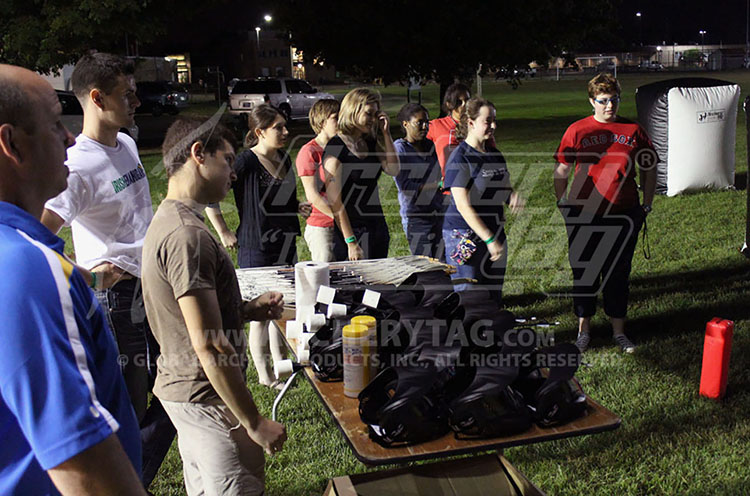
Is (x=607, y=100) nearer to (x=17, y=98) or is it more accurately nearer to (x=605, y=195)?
(x=605, y=195)

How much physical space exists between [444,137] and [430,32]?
55.7 ft

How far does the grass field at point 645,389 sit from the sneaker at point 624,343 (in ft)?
0.22

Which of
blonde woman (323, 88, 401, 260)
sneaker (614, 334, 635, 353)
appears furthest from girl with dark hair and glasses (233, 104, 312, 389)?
sneaker (614, 334, 635, 353)

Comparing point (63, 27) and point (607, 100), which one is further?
point (63, 27)

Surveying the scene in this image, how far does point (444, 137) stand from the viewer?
7.04 metres

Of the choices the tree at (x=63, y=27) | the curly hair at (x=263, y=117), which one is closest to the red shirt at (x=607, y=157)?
the curly hair at (x=263, y=117)

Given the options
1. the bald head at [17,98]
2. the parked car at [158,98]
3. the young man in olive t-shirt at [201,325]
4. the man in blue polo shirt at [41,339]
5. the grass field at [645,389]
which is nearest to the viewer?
the man in blue polo shirt at [41,339]

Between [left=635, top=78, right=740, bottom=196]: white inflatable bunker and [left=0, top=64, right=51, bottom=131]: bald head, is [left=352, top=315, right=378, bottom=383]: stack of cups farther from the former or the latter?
[left=635, top=78, right=740, bottom=196]: white inflatable bunker

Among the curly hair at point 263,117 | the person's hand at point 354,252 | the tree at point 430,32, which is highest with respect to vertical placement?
the tree at point 430,32

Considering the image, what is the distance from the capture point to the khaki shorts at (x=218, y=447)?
8.43 ft

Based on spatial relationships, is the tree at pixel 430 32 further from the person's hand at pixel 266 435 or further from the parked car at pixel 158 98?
the person's hand at pixel 266 435

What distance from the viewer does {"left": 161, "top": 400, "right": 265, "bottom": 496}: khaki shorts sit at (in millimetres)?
2568

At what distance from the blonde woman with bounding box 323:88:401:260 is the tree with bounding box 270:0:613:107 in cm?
1828

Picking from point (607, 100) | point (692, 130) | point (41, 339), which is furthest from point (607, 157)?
point (692, 130)
